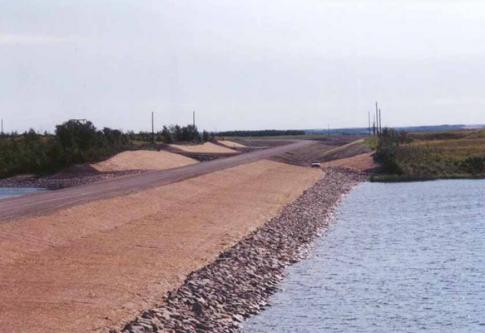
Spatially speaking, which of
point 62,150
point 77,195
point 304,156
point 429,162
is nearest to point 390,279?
point 77,195

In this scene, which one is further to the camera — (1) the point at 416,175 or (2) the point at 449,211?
(1) the point at 416,175

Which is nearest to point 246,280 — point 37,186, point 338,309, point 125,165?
point 338,309

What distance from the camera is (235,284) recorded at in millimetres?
23484

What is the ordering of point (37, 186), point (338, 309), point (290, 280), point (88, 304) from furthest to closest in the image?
1. point (37, 186)
2. point (290, 280)
3. point (338, 309)
4. point (88, 304)

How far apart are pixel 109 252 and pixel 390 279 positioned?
7.22 metres

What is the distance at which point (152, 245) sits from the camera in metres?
27.4

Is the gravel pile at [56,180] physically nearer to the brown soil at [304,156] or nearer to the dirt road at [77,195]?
the dirt road at [77,195]

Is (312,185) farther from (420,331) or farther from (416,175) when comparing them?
(420,331)

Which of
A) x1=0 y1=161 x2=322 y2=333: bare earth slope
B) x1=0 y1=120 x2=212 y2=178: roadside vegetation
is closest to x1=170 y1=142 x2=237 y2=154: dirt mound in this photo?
x1=0 y1=120 x2=212 y2=178: roadside vegetation

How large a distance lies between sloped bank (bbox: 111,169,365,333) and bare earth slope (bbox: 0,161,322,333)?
406 mm

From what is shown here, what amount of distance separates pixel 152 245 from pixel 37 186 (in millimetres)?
37041

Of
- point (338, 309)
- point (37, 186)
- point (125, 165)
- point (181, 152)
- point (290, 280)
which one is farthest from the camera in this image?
point (181, 152)

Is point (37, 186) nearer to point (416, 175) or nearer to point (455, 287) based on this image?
point (416, 175)

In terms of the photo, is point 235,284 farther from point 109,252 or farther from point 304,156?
point 304,156
